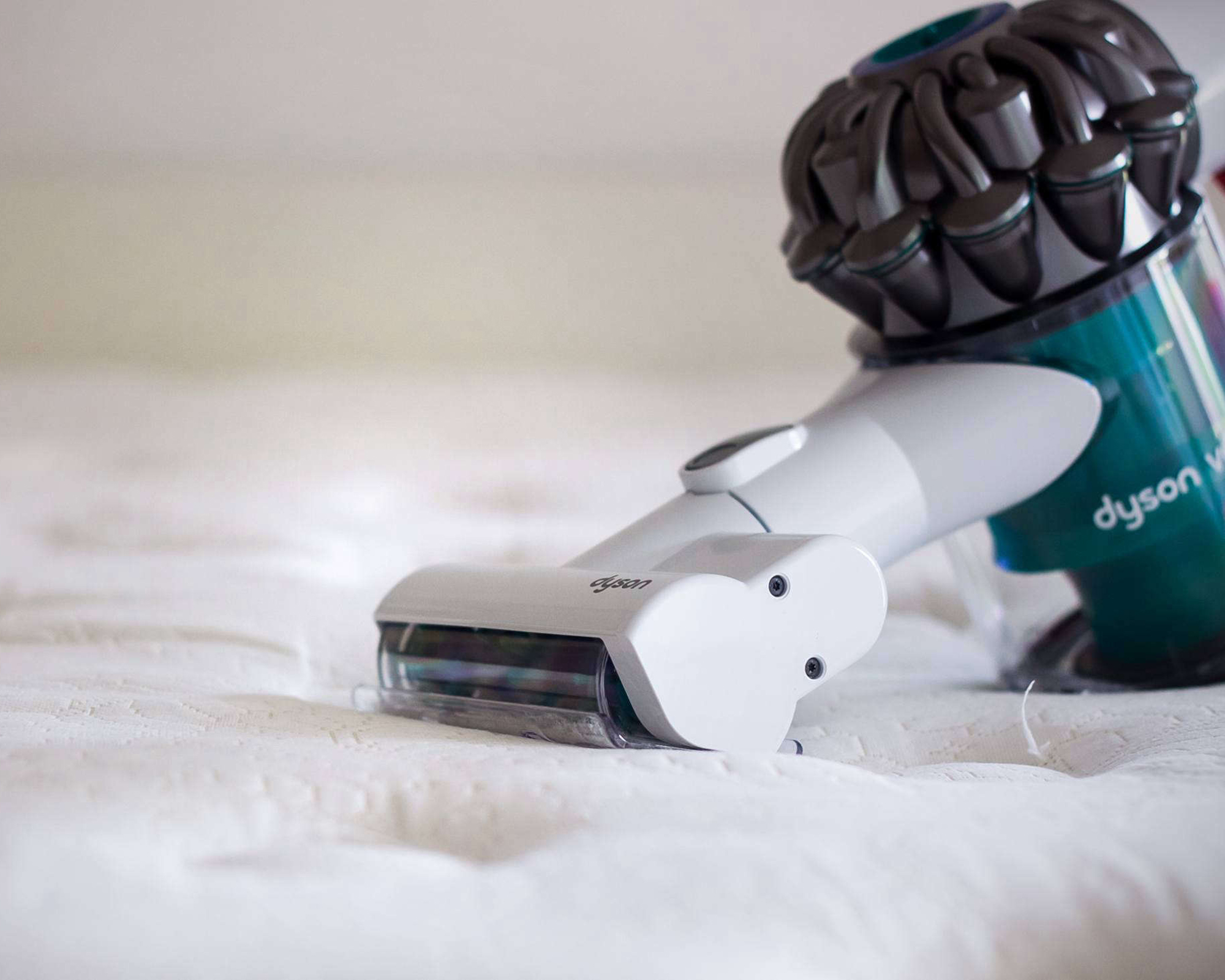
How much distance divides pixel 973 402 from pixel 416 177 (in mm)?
954

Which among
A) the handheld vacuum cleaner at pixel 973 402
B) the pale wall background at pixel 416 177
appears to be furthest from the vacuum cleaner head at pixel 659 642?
the pale wall background at pixel 416 177

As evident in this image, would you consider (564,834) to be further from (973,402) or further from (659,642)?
(973,402)

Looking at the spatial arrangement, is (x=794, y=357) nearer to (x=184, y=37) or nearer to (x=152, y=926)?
(x=184, y=37)

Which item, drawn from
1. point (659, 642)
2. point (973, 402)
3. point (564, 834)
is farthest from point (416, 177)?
point (564, 834)

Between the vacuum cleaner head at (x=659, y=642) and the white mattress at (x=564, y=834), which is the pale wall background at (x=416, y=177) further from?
the vacuum cleaner head at (x=659, y=642)

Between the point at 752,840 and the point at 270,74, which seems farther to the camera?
the point at 270,74

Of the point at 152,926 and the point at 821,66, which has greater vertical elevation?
the point at 821,66

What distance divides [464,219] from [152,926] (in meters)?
1.23

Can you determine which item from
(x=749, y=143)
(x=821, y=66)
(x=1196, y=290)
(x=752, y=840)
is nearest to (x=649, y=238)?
(x=749, y=143)

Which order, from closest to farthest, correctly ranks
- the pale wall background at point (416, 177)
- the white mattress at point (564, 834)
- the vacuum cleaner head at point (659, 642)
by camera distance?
the white mattress at point (564, 834) < the vacuum cleaner head at point (659, 642) < the pale wall background at point (416, 177)

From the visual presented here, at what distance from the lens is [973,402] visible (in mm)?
661

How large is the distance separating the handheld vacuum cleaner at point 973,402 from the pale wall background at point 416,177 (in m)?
0.67

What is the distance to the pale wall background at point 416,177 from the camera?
1246 millimetres

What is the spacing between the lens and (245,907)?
29 centimetres
